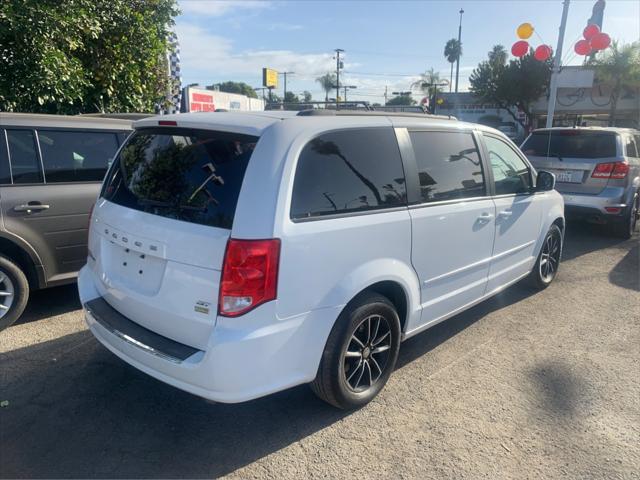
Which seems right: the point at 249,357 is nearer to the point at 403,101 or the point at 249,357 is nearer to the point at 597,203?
the point at 597,203

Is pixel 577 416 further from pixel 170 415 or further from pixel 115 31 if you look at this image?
pixel 115 31

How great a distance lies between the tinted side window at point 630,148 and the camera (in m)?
7.56

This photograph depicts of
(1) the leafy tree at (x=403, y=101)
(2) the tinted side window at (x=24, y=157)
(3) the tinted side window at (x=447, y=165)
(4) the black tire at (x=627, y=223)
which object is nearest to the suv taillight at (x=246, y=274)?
(3) the tinted side window at (x=447, y=165)

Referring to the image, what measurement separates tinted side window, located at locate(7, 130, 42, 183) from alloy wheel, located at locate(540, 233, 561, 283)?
4986mm

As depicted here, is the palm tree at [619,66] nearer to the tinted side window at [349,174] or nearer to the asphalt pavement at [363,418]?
the asphalt pavement at [363,418]

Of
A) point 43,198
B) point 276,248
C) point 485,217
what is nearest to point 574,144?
point 485,217

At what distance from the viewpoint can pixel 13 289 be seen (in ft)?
13.1

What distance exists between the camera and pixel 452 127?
12.5 feet

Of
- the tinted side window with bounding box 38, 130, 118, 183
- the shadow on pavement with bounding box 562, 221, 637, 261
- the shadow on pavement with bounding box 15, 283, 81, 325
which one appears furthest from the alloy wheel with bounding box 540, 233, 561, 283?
the shadow on pavement with bounding box 15, 283, 81, 325

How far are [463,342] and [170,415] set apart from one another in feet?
7.98

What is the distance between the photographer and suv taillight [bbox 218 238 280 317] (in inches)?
93.2

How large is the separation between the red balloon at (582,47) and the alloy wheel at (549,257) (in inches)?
386

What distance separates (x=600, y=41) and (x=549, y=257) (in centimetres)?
977

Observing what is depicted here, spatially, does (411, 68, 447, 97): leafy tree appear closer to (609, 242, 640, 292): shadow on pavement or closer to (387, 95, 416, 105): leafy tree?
(387, 95, 416, 105): leafy tree
